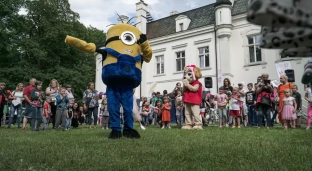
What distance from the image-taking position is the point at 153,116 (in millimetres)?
14250

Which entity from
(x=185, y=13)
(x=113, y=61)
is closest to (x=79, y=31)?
(x=185, y=13)

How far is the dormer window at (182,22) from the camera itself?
82.7ft

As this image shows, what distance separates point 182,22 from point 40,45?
14578mm

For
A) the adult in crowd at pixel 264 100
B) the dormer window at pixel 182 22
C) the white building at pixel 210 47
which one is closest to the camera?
the adult in crowd at pixel 264 100

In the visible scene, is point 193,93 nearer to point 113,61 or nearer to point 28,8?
point 113,61

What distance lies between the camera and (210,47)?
2241 centimetres

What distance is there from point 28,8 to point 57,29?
140 inches

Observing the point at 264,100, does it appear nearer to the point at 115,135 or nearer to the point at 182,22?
the point at 115,135

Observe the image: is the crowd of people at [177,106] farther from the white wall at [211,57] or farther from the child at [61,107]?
the white wall at [211,57]

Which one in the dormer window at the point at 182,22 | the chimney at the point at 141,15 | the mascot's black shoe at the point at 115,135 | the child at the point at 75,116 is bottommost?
the mascot's black shoe at the point at 115,135

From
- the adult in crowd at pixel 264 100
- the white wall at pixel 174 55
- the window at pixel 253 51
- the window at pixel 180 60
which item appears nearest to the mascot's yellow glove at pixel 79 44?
the adult in crowd at pixel 264 100

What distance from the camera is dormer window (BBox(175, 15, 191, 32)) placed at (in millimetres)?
25203

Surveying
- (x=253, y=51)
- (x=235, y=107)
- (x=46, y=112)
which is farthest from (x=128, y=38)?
(x=253, y=51)

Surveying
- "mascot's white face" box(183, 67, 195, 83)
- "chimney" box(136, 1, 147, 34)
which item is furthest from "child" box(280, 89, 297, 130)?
"chimney" box(136, 1, 147, 34)
